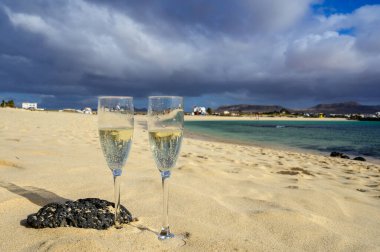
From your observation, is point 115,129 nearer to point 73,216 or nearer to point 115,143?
point 115,143

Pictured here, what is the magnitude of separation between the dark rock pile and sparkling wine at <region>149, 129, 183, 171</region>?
0.47 m

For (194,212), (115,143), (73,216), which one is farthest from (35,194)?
(194,212)

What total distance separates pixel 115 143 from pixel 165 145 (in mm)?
273

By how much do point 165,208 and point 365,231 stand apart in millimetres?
1417

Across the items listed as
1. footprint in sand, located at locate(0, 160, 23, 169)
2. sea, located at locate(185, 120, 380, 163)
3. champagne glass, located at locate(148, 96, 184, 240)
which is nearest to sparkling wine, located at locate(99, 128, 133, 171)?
champagne glass, located at locate(148, 96, 184, 240)

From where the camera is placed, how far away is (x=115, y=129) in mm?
1758

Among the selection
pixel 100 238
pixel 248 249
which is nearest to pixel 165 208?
pixel 100 238

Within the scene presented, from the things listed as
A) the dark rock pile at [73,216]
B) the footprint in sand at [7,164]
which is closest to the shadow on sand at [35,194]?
the dark rock pile at [73,216]

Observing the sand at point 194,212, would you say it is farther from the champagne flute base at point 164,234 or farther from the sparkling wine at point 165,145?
the sparkling wine at point 165,145

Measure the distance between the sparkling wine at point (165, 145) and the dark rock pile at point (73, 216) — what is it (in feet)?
1.54

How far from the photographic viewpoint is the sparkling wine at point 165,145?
1.75 meters

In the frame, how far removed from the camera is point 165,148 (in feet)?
5.76

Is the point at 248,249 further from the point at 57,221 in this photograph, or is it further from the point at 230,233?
the point at 57,221

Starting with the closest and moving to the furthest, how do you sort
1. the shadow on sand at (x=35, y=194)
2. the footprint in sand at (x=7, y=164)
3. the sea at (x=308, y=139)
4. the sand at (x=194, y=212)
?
the sand at (x=194, y=212), the shadow on sand at (x=35, y=194), the footprint in sand at (x=7, y=164), the sea at (x=308, y=139)
